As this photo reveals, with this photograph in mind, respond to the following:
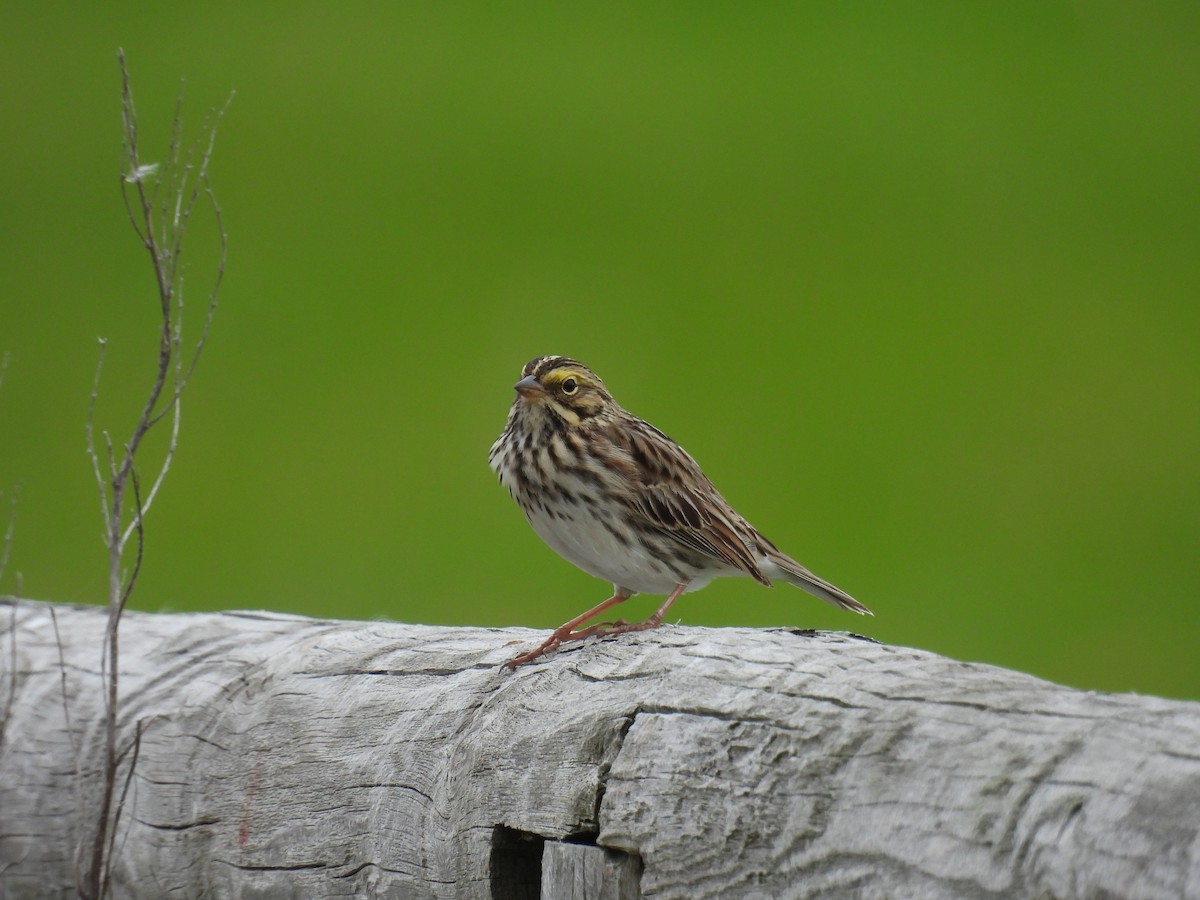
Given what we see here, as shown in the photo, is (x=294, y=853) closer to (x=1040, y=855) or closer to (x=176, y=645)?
(x=176, y=645)

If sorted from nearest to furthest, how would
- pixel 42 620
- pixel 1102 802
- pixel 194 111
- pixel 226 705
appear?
pixel 1102 802 → pixel 226 705 → pixel 42 620 → pixel 194 111

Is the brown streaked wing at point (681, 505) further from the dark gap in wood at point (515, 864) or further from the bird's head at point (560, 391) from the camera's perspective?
the dark gap in wood at point (515, 864)

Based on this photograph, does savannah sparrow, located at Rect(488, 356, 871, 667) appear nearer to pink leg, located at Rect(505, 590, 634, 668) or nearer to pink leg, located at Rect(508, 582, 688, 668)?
pink leg, located at Rect(508, 582, 688, 668)

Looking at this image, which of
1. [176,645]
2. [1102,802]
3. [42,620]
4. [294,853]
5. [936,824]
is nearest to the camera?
[1102,802]

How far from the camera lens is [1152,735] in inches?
77.1

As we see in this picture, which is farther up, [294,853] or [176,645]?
[176,645]

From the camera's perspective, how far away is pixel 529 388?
435cm

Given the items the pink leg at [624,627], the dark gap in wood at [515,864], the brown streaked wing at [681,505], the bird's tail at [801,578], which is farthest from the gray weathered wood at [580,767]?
the bird's tail at [801,578]

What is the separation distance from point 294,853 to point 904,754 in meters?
1.74

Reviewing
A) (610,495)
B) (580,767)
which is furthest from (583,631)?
(580,767)

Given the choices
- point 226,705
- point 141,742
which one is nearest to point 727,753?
point 226,705

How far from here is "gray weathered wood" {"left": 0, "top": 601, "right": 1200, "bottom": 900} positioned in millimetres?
2008

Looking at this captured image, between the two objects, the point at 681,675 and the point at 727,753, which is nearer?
the point at 727,753

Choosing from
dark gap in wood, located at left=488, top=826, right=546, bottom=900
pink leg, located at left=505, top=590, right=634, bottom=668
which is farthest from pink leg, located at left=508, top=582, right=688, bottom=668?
dark gap in wood, located at left=488, top=826, right=546, bottom=900
